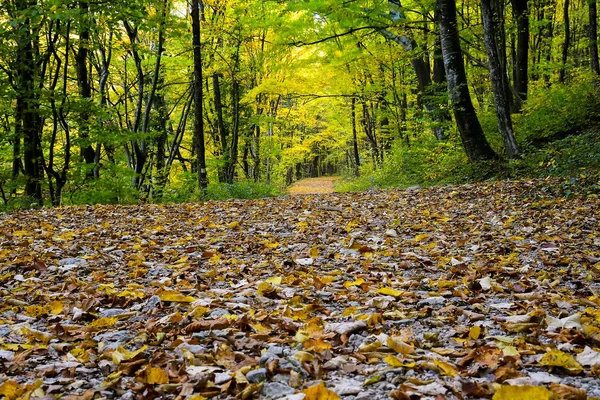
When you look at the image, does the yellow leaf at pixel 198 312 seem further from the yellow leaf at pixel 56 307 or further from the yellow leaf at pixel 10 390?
the yellow leaf at pixel 10 390

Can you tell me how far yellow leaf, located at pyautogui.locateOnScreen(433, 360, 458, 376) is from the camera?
185 centimetres

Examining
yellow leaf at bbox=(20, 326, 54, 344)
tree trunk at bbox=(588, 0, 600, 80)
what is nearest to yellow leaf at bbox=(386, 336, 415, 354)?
yellow leaf at bbox=(20, 326, 54, 344)

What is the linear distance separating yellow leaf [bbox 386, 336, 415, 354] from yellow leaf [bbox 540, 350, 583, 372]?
572mm

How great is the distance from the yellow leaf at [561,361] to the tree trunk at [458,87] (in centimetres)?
824

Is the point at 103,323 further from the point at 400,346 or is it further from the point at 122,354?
the point at 400,346

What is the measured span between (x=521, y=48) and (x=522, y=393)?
45.7ft

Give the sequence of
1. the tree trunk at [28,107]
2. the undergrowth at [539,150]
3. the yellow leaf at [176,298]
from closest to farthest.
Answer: the yellow leaf at [176,298], the undergrowth at [539,150], the tree trunk at [28,107]

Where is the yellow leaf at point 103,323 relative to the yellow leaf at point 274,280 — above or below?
above

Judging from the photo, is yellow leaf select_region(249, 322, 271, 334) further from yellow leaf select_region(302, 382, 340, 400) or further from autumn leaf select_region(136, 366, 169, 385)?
yellow leaf select_region(302, 382, 340, 400)

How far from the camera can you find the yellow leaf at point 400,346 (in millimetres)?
2123

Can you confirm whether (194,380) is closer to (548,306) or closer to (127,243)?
(548,306)

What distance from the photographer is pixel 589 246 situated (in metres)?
4.26

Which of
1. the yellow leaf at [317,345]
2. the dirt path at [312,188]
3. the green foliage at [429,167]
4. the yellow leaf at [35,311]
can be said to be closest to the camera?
the yellow leaf at [317,345]

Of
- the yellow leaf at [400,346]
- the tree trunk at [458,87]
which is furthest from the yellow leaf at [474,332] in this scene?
the tree trunk at [458,87]
